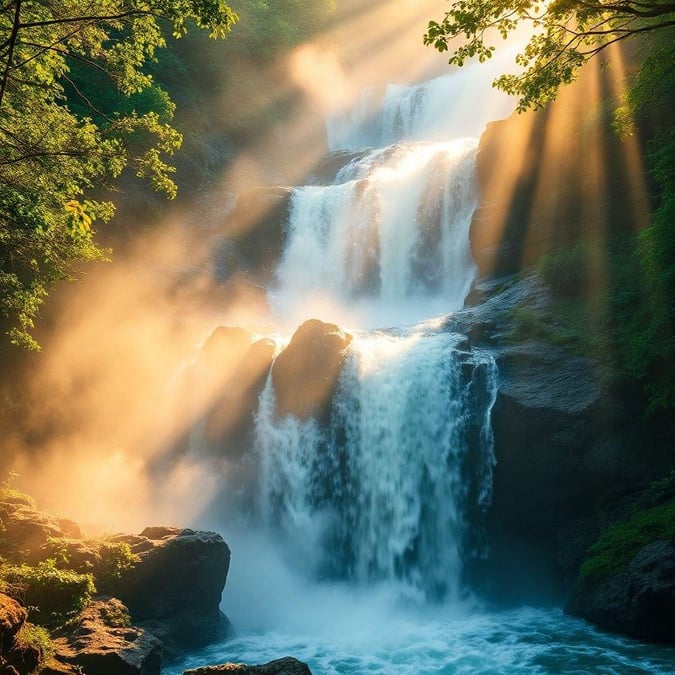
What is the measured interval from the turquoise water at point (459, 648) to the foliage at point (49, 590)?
344 cm

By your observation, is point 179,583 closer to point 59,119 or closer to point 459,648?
point 459,648

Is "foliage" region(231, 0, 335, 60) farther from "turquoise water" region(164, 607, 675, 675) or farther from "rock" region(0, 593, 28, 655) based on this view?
"rock" region(0, 593, 28, 655)

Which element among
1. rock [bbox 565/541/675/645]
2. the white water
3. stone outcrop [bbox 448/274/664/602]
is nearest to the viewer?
rock [bbox 565/541/675/645]

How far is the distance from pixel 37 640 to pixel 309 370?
12.5 metres

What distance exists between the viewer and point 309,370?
19266 millimetres

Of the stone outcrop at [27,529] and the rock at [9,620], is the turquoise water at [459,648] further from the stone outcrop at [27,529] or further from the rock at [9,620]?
the rock at [9,620]

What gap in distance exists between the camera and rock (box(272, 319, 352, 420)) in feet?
62.4

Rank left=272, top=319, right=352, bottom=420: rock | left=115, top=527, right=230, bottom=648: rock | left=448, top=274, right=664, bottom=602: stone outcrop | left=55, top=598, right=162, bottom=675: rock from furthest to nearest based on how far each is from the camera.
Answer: left=272, top=319, right=352, bottom=420: rock < left=448, top=274, right=664, bottom=602: stone outcrop < left=115, top=527, right=230, bottom=648: rock < left=55, top=598, right=162, bottom=675: rock

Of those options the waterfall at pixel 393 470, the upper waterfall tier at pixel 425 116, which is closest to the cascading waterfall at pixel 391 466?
the waterfall at pixel 393 470

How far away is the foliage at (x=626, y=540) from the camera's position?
12380 millimetres

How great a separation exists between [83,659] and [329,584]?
30.9ft

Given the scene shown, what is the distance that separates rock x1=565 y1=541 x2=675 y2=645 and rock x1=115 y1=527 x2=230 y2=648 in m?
9.55

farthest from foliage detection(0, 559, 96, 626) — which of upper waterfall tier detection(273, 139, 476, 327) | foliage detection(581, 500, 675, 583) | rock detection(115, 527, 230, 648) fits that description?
upper waterfall tier detection(273, 139, 476, 327)

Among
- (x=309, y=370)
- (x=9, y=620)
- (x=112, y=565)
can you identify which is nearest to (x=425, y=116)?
(x=309, y=370)
